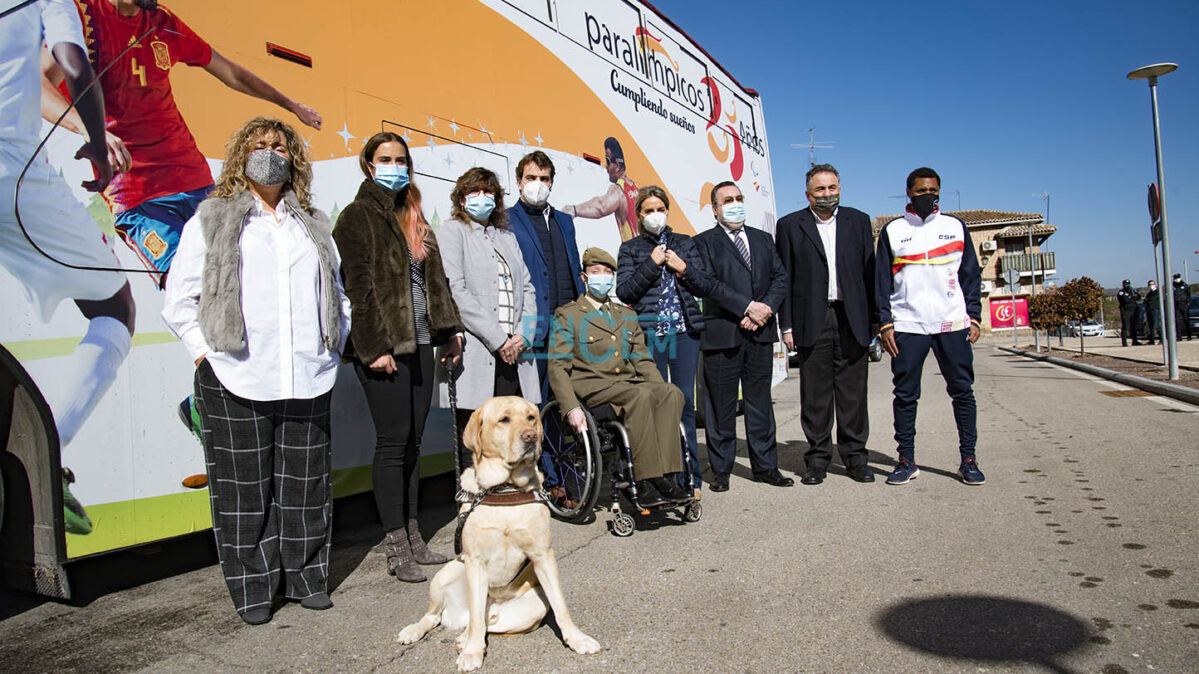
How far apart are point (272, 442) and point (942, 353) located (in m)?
4.09

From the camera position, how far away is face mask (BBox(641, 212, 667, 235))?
4.52 m

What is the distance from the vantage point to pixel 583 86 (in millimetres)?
5773

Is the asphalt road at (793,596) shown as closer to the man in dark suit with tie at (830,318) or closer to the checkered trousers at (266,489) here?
the checkered trousers at (266,489)

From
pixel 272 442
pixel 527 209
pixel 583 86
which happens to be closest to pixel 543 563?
pixel 272 442

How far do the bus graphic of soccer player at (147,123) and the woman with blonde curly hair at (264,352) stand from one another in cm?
26

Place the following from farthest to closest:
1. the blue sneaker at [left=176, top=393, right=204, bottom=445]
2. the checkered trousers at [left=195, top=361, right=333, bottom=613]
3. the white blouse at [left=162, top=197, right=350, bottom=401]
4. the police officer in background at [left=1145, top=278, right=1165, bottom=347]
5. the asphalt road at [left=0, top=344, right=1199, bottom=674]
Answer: the police officer in background at [left=1145, top=278, right=1165, bottom=347]
the blue sneaker at [left=176, top=393, right=204, bottom=445]
the checkered trousers at [left=195, top=361, right=333, bottom=613]
the white blouse at [left=162, top=197, right=350, bottom=401]
the asphalt road at [left=0, top=344, right=1199, bottom=674]

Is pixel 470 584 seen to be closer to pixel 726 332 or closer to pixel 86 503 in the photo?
pixel 86 503

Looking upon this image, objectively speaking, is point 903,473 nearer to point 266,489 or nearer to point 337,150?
point 266,489

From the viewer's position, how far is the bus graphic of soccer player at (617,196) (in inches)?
231

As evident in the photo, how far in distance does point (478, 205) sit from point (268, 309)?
1324 mm

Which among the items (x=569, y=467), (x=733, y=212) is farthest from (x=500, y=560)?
(x=733, y=212)

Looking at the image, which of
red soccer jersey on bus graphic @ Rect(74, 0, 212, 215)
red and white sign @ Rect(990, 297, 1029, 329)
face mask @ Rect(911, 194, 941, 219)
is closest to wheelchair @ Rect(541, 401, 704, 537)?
red soccer jersey on bus graphic @ Rect(74, 0, 212, 215)

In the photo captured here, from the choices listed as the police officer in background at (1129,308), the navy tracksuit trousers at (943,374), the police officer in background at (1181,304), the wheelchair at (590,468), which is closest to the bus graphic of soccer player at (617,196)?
the wheelchair at (590,468)

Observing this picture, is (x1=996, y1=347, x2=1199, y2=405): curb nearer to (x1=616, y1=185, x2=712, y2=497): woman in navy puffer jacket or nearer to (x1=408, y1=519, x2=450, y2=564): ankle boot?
(x1=616, y1=185, x2=712, y2=497): woman in navy puffer jacket
